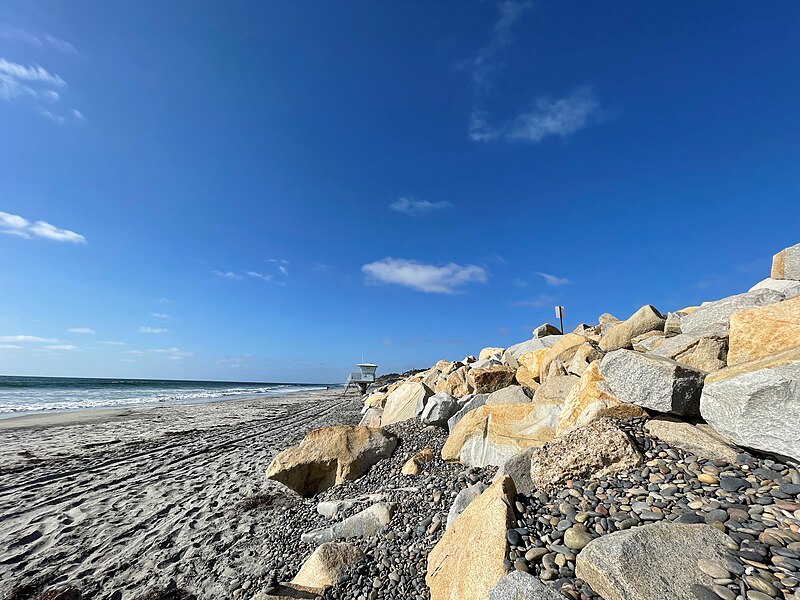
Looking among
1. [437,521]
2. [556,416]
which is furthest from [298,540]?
[556,416]

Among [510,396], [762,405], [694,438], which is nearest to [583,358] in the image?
[510,396]

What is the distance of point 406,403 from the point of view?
10.2m

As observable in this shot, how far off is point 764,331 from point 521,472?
275 centimetres

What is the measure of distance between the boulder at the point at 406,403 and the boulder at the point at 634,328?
14.8 feet

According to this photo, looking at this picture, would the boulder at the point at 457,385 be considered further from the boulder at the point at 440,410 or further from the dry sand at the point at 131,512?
the dry sand at the point at 131,512

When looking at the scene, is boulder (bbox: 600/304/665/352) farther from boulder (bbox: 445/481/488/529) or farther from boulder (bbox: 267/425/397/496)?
boulder (bbox: 267/425/397/496)

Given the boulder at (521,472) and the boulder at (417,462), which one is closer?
the boulder at (521,472)

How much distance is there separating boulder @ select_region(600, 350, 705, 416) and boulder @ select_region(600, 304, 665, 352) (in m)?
3.60

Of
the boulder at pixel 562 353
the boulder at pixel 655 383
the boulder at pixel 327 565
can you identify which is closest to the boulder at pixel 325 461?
the boulder at pixel 327 565

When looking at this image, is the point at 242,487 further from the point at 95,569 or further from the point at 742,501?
the point at 742,501

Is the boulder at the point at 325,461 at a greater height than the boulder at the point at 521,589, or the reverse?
the boulder at the point at 521,589

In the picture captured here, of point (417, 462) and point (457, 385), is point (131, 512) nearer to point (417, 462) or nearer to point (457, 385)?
point (417, 462)

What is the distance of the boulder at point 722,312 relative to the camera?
5074mm

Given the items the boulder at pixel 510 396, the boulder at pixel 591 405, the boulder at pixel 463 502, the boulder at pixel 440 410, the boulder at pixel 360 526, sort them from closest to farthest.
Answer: the boulder at pixel 463 502 < the boulder at pixel 591 405 < the boulder at pixel 360 526 < the boulder at pixel 510 396 < the boulder at pixel 440 410
